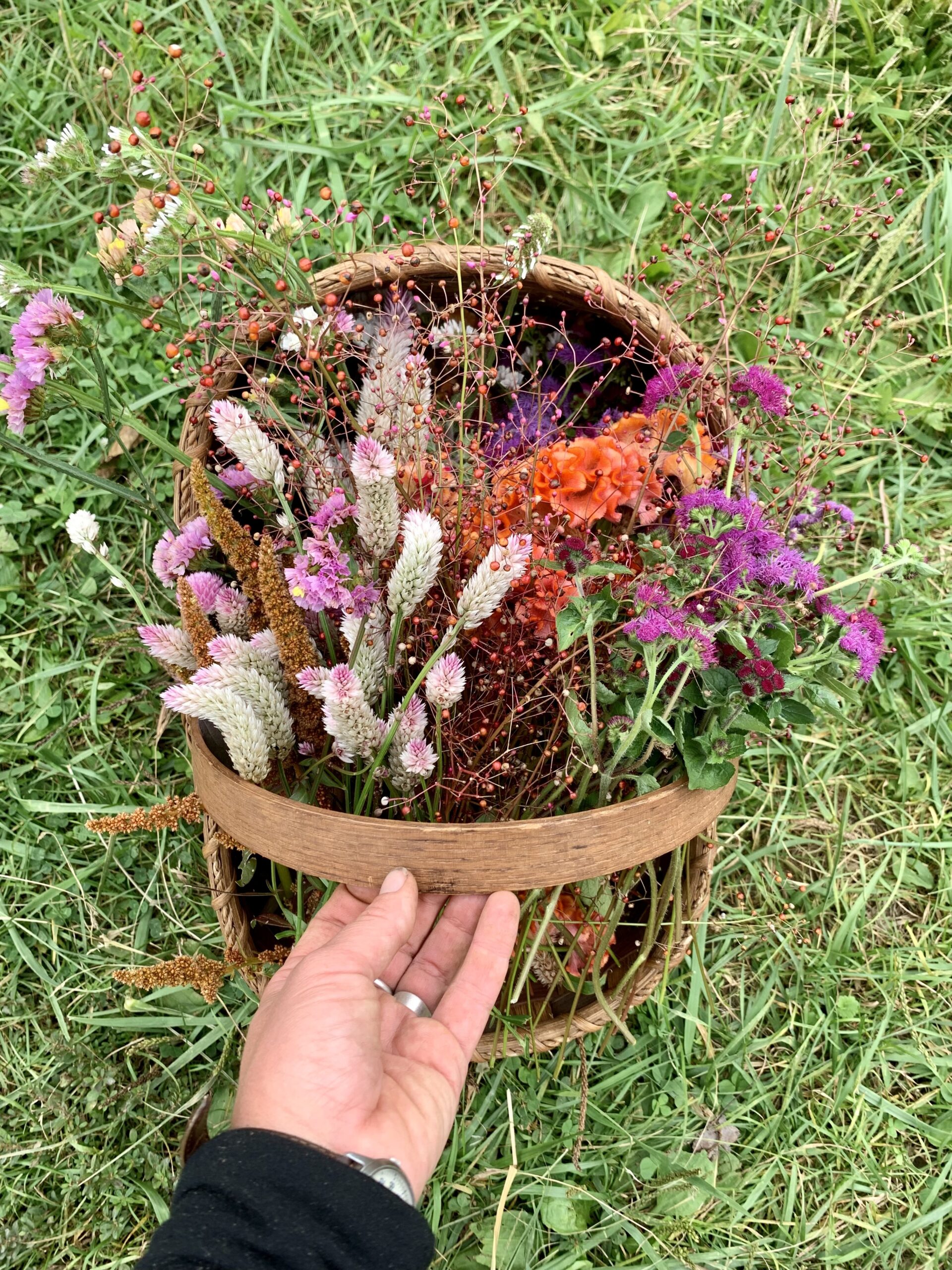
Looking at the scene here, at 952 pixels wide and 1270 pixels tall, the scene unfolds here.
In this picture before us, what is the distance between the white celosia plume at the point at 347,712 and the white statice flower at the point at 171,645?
19 cm

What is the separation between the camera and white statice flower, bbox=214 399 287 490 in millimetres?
981

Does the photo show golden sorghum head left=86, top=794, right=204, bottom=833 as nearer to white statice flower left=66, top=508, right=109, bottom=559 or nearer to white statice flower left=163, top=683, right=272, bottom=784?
white statice flower left=163, top=683, right=272, bottom=784

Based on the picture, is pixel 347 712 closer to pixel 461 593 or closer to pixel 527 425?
pixel 461 593

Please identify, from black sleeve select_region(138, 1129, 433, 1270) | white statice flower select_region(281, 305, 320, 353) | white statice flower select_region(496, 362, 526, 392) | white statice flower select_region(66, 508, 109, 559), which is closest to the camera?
black sleeve select_region(138, 1129, 433, 1270)

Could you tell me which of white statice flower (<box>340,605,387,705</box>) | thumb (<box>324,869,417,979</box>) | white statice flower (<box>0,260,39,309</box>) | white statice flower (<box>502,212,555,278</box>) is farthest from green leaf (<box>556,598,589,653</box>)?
white statice flower (<box>0,260,39,309</box>)

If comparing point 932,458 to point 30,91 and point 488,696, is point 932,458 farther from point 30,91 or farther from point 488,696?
point 30,91

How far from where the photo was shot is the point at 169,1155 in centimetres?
146

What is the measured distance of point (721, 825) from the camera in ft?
5.26

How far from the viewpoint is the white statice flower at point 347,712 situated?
0.96 meters

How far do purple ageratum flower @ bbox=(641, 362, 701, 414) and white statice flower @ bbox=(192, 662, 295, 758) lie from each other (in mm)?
602

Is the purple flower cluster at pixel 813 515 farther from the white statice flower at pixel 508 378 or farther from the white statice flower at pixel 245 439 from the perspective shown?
the white statice flower at pixel 245 439

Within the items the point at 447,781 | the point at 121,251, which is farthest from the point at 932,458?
the point at 121,251

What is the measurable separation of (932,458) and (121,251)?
1505 mm

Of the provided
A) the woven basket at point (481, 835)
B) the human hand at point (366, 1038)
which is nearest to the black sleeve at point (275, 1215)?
the human hand at point (366, 1038)
